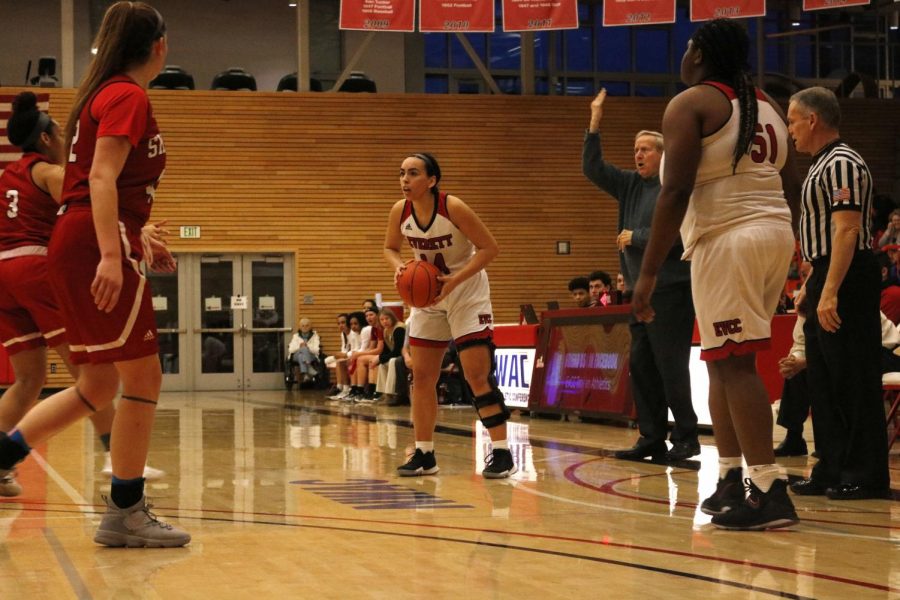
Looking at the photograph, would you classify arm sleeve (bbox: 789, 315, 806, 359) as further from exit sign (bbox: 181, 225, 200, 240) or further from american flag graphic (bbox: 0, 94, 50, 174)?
american flag graphic (bbox: 0, 94, 50, 174)

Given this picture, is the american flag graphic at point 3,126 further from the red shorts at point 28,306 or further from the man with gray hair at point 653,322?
the red shorts at point 28,306

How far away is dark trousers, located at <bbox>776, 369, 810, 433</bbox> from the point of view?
7.56 meters

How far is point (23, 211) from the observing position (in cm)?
545

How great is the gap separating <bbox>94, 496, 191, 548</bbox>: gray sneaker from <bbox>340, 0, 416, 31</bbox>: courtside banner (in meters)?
14.2

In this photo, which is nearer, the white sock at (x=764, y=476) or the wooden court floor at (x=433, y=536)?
the wooden court floor at (x=433, y=536)

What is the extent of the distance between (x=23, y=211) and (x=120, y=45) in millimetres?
1697

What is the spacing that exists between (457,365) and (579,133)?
28.7 feet

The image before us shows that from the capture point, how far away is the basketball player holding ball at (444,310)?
6.30 metres

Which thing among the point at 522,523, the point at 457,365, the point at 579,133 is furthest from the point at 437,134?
the point at 522,523

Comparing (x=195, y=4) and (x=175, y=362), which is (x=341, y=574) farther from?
(x=195, y=4)

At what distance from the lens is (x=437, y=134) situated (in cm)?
2159

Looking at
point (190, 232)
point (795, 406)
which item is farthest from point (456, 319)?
point (190, 232)

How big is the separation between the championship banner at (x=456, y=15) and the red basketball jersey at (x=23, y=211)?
1255 cm

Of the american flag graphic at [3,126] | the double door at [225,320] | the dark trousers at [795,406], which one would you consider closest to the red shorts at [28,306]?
the dark trousers at [795,406]
